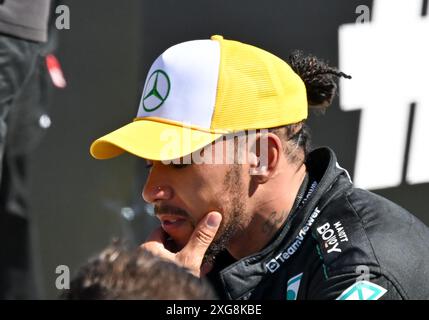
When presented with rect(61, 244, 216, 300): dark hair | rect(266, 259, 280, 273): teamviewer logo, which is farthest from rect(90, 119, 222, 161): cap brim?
rect(61, 244, 216, 300): dark hair

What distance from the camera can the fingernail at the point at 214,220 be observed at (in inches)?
96.4

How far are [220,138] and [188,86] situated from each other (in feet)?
0.54

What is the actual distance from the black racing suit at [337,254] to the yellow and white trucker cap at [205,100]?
0.26 meters

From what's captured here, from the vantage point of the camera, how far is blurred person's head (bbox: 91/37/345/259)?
2.46 m

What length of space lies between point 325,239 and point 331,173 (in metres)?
0.25

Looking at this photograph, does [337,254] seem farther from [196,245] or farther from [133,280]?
[133,280]

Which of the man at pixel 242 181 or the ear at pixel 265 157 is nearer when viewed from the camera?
the man at pixel 242 181

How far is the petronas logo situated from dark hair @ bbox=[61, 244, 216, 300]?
975 mm

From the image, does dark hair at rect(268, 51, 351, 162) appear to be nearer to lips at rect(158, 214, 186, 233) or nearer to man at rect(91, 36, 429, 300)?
man at rect(91, 36, 429, 300)

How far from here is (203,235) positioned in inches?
95.0

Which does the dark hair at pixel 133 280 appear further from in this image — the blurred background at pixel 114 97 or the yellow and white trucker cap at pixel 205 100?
the blurred background at pixel 114 97

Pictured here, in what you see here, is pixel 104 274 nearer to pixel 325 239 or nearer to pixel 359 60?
pixel 325 239

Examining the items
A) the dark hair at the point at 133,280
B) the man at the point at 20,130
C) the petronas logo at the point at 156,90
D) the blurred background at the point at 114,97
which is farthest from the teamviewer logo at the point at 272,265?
the man at the point at 20,130

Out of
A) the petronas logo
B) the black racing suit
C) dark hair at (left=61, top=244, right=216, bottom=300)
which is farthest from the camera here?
the petronas logo
